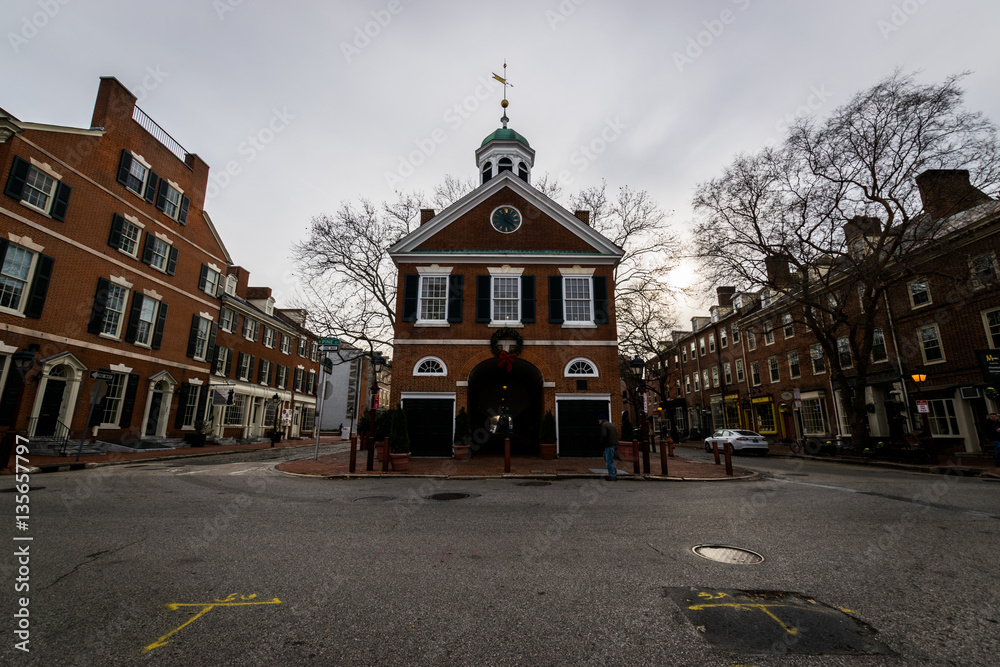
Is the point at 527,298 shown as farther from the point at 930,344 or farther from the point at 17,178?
the point at 930,344

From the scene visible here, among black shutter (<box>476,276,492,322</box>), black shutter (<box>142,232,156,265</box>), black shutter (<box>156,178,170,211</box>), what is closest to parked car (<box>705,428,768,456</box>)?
black shutter (<box>476,276,492,322</box>)

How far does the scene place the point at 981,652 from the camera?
9.61ft

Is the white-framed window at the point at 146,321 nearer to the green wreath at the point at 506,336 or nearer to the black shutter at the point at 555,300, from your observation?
Result: the green wreath at the point at 506,336

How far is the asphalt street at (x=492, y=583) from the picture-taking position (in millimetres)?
2910

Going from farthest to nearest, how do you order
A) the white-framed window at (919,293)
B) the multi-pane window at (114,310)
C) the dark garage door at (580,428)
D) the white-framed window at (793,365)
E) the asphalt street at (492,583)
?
the white-framed window at (793,365) < the white-framed window at (919,293) < the multi-pane window at (114,310) < the dark garage door at (580,428) < the asphalt street at (492,583)

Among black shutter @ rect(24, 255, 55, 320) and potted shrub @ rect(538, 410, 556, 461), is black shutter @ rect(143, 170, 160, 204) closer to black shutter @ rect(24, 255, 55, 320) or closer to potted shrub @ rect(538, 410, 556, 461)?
black shutter @ rect(24, 255, 55, 320)

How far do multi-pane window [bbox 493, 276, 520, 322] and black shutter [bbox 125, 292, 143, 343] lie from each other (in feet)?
55.7

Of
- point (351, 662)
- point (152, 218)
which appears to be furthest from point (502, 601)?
point (152, 218)

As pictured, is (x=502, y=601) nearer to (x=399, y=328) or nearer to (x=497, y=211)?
(x=399, y=328)

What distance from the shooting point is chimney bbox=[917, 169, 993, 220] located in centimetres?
1802

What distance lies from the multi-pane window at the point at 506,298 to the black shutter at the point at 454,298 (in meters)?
1.49

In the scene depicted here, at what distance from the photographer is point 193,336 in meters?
25.3

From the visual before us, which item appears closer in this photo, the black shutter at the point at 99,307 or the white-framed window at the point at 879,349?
the black shutter at the point at 99,307

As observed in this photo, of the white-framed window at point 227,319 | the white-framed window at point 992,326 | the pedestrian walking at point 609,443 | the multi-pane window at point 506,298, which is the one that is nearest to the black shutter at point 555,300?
the multi-pane window at point 506,298
